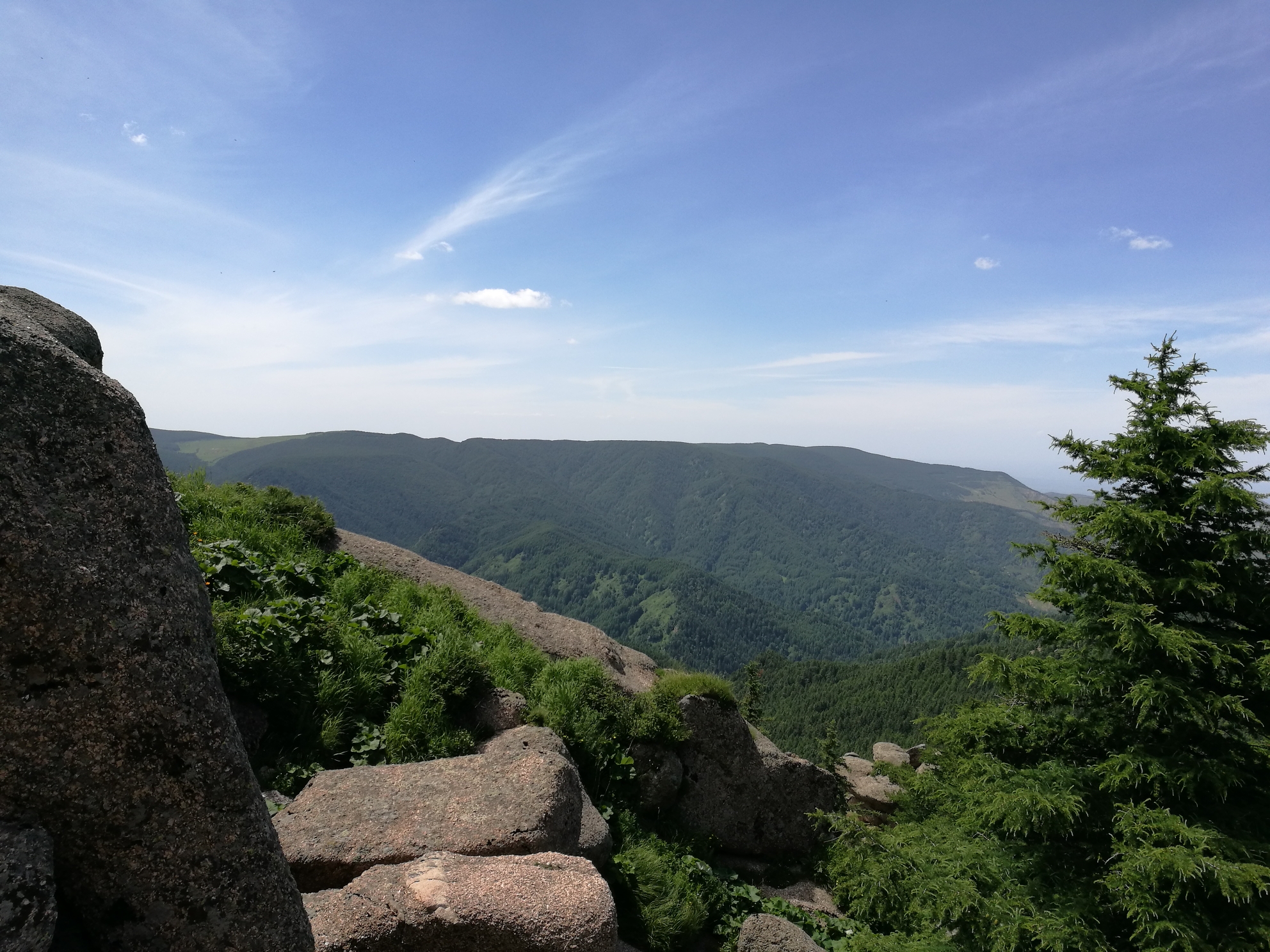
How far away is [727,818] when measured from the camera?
14.5m

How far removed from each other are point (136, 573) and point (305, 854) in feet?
15.8

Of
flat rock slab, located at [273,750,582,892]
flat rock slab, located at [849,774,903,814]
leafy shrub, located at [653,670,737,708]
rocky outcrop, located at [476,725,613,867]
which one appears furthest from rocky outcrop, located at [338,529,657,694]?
flat rock slab, located at [849,774,903,814]

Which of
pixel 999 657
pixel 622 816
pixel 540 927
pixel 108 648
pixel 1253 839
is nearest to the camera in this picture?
pixel 108 648

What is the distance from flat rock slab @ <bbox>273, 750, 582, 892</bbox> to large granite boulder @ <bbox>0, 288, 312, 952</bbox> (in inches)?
130

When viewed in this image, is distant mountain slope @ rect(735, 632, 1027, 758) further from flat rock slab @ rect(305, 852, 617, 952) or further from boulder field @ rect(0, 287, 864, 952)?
boulder field @ rect(0, 287, 864, 952)

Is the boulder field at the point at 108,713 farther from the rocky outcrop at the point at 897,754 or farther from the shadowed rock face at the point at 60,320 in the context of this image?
the rocky outcrop at the point at 897,754

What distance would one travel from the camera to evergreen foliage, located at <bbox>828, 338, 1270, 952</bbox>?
781 centimetres

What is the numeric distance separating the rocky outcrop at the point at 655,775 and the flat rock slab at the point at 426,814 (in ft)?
12.9

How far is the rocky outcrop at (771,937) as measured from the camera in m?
10.3

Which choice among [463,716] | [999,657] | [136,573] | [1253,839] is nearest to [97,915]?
[136,573]

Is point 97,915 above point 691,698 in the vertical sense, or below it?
above

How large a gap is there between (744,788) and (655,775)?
3.36 m

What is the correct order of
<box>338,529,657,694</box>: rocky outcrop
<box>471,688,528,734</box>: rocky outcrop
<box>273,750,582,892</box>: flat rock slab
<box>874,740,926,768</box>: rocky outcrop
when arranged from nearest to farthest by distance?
<box>273,750,582,892</box>: flat rock slab
<box>471,688,528,734</box>: rocky outcrop
<box>338,529,657,694</box>: rocky outcrop
<box>874,740,926,768</box>: rocky outcrop

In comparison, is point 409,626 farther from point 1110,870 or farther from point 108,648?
point 1110,870
